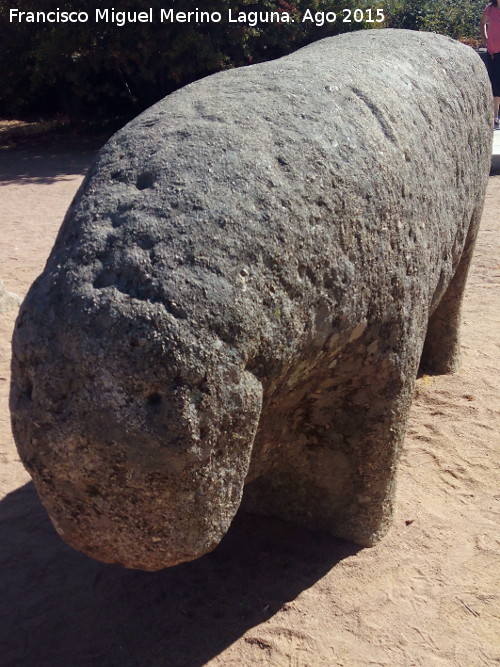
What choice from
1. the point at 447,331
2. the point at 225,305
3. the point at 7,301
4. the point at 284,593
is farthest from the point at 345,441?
the point at 7,301

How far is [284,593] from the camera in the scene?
8.18 feet

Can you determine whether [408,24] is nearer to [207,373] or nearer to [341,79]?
[341,79]

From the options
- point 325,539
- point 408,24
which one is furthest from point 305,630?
point 408,24

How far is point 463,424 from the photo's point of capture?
11.8 feet

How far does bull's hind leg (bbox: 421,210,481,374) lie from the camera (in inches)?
147

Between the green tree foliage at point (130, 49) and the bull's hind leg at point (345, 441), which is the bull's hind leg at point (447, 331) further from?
the green tree foliage at point (130, 49)

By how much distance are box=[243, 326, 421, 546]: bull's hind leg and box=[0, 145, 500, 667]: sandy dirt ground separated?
4.1 inches

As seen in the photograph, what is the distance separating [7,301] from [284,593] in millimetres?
2973

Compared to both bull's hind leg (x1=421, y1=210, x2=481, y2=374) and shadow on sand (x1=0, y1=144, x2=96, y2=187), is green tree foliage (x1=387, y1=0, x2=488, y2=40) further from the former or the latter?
bull's hind leg (x1=421, y1=210, x2=481, y2=374)

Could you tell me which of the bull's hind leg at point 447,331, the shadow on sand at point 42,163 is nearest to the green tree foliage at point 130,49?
the shadow on sand at point 42,163

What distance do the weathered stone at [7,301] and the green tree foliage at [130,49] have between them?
21.2 ft

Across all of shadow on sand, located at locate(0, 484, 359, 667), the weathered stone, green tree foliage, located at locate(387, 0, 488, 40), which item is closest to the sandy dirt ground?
shadow on sand, located at locate(0, 484, 359, 667)

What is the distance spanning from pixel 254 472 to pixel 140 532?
72 cm

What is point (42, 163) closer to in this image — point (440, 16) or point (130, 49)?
point (130, 49)
